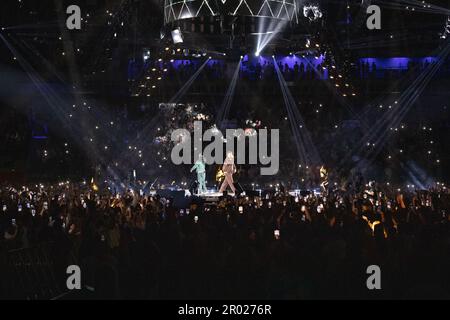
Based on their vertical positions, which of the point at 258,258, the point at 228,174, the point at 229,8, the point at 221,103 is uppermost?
the point at 229,8

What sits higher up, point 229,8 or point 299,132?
point 229,8

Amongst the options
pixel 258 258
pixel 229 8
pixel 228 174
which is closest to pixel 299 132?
Answer: pixel 228 174

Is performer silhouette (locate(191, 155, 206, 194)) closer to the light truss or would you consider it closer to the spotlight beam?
the spotlight beam

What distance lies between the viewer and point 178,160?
25531mm

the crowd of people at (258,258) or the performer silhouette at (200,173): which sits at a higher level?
the performer silhouette at (200,173)

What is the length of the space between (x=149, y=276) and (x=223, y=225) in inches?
44.8

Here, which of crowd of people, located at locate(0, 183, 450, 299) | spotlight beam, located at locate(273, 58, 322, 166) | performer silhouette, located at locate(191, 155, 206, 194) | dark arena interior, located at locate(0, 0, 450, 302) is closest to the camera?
crowd of people, located at locate(0, 183, 450, 299)

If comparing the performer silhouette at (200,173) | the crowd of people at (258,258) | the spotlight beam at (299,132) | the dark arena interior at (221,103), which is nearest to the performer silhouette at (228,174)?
the dark arena interior at (221,103)

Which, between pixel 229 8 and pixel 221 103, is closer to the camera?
pixel 229 8

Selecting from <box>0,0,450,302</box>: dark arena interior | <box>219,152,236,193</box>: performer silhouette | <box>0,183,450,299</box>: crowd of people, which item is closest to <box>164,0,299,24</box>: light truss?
<box>0,183,450,299</box>: crowd of people

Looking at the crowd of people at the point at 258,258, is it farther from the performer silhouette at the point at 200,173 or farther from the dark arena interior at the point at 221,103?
the performer silhouette at the point at 200,173

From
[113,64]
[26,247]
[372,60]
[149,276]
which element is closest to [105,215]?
[26,247]

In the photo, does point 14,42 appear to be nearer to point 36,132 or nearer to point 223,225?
point 36,132

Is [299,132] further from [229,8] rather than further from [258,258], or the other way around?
[258,258]
